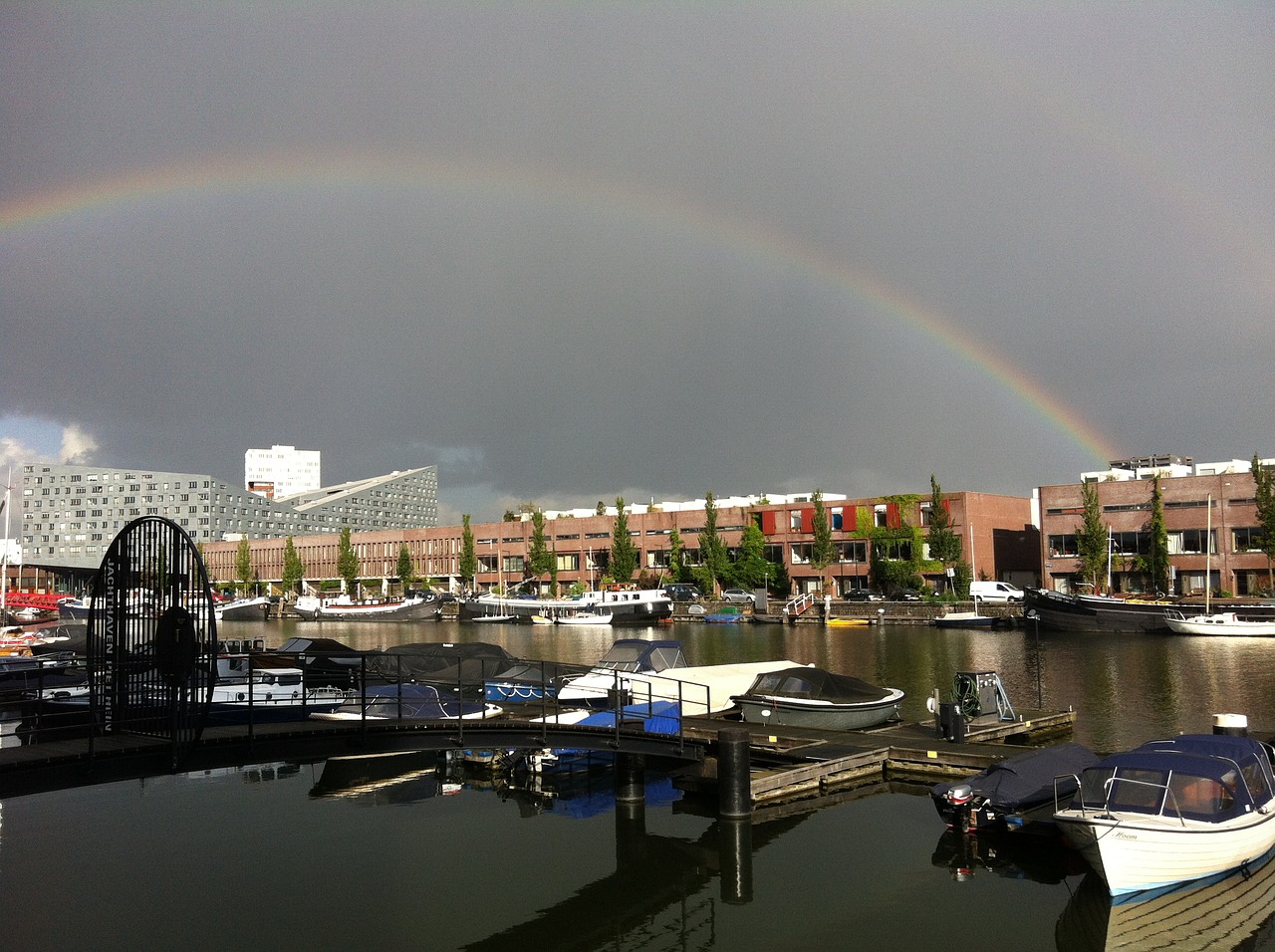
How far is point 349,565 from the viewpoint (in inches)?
6619

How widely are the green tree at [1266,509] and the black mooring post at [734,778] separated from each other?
276 ft

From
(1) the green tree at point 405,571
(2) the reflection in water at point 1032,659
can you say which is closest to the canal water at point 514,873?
(2) the reflection in water at point 1032,659

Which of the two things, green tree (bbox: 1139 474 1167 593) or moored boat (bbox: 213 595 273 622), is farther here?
moored boat (bbox: 213 595 273 622)

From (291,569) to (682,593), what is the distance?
292ft

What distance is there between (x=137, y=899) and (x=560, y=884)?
837cm

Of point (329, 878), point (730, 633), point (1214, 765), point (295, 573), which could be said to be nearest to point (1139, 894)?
point (1214, 765)

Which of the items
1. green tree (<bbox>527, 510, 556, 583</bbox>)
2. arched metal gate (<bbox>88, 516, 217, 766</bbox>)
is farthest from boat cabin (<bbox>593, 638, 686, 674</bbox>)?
green tree (<bbox>527, 510, 556, 583</bbox>)

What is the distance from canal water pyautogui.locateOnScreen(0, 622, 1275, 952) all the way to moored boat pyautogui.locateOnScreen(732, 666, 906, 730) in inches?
179

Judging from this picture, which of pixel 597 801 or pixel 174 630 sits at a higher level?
pixel 174 630

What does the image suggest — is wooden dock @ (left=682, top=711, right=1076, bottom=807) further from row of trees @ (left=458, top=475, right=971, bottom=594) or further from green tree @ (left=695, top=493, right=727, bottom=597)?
green tree @ (left=695, top=493, right=727, bottom=597)

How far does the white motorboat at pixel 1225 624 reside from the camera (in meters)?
75.8

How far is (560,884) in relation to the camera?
1983 centimetres

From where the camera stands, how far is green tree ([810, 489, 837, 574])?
4631 inches

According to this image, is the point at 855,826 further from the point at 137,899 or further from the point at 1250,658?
the point at 1250,658
